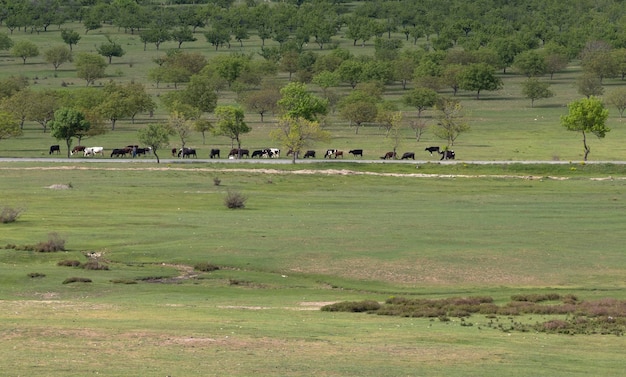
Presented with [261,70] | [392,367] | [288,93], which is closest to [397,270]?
[392,367]

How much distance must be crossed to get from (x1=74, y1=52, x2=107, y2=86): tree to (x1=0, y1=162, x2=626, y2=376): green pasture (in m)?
92.1

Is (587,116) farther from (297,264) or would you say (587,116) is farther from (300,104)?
(297,264)

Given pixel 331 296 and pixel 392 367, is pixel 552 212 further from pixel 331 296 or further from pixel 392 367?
pixel 392 367

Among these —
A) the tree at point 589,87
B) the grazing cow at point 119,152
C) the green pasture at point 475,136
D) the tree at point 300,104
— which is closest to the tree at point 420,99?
the green pasture at point 475,136

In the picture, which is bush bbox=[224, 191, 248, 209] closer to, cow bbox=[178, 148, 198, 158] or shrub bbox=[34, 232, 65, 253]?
shrub bbox=[34, 232, 65, 253]

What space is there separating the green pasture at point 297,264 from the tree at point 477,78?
78.2 metres

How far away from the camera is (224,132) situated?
121188 mm

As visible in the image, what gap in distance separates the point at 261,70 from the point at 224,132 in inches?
3096

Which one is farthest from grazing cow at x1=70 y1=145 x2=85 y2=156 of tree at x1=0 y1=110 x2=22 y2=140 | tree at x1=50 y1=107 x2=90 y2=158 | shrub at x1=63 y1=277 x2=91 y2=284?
shrub at x1=63 y1=277 x2=91 y2=284

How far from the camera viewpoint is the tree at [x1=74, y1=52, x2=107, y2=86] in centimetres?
19175

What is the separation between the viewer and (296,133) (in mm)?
109875

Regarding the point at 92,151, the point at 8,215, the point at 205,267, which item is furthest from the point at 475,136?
the point at 205,267

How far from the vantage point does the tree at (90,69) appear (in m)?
192

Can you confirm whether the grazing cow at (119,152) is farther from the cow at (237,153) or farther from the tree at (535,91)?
the tree at (535,91)
